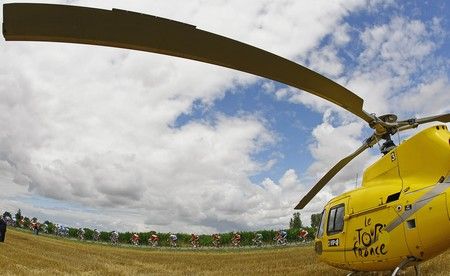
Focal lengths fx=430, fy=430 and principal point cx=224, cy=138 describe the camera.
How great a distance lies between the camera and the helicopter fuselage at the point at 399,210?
26.2 ft

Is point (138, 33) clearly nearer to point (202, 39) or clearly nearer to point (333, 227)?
point (202, 39)

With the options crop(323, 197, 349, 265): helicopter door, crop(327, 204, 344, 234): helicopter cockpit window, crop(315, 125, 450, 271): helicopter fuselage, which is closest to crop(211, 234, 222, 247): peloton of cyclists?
crop(323, 197, 349, 265): helicopter door

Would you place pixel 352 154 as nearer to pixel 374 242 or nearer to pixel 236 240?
pixel 374 242

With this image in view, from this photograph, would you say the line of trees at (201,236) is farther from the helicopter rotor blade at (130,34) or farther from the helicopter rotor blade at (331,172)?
the helicopter rotor blade at (130,34)

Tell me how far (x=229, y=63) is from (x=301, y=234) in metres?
45.6

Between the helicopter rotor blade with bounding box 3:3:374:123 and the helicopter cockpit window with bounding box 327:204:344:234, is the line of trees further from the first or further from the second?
the helicopter rotor blade with bounding box 3:3:374:123

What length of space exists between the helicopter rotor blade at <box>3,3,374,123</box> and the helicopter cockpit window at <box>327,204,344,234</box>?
230 inches

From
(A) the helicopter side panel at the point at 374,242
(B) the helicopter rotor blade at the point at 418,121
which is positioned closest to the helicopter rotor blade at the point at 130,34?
(B) the helicopter rotor blade at the point at 418,121

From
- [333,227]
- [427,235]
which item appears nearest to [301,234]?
[333,227]

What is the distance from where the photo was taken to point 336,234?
10914 mm

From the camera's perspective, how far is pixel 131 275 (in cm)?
1838

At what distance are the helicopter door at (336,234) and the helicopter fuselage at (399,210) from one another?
24 mm

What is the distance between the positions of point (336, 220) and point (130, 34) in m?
7.91

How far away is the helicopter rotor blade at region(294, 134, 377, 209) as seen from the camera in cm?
1047
